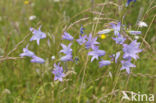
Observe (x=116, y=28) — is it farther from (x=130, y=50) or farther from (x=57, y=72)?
(x=57, y=72)

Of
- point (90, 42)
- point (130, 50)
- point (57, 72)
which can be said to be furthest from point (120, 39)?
point (57, 72)

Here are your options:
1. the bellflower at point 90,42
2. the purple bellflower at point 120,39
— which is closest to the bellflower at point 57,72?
the bellflower at point 90,42

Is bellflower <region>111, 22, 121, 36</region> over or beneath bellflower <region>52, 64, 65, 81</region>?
over

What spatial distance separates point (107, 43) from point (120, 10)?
1590mm

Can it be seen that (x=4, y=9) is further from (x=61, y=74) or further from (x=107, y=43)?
(x=61, y=74)

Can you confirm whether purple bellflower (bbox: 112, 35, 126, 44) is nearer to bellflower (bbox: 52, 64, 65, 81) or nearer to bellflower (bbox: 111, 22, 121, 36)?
bellflower (bbox: 111, 22, 121, 36)

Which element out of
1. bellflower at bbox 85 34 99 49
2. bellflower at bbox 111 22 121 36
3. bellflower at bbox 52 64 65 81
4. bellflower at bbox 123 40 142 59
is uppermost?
bellflower at bbox 111 22 121 36

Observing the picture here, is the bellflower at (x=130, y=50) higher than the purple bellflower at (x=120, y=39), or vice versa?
the purple bellflower at (x=120, y=39)

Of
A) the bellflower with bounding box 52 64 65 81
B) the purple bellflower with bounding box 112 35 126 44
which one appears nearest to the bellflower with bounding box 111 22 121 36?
the purple bellflower with bounding box 112 35 126 44

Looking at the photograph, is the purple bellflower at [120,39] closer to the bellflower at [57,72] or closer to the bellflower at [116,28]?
the bellflower at [116,28]

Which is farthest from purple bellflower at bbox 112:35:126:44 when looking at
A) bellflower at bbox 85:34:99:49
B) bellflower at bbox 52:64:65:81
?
bellflower at bbox 52:64:65:81

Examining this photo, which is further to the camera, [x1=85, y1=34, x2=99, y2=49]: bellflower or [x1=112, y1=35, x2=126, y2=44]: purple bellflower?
[x1=85, y1=34, x2=99, y2=49]: bellflower

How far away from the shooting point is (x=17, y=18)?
11.8 ft

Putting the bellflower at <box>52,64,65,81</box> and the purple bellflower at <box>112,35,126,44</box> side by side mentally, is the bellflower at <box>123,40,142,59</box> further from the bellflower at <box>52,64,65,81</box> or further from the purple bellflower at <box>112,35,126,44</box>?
the bellflower at <box>52,64,65,81</box>
